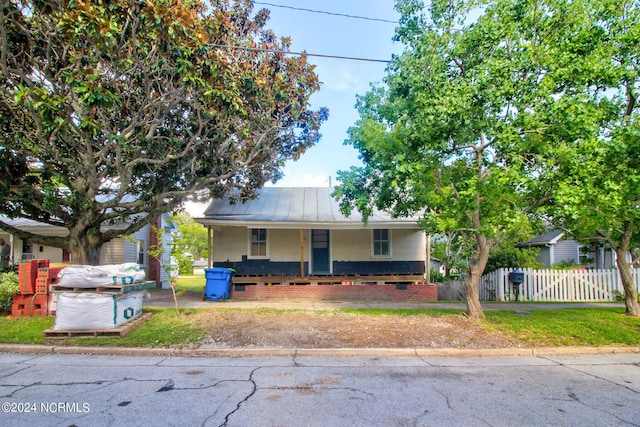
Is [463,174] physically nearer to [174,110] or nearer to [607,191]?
[607,191]

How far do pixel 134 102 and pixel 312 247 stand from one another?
840cm

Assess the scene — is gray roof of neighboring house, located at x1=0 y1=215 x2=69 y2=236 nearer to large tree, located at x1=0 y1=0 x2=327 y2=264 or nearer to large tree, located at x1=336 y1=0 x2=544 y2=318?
large tree, located at x1=0 y1=0 x2=327 y2=264

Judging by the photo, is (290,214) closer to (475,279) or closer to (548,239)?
(475,279)

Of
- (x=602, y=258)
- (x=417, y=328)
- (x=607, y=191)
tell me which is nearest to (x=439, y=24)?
(x=607, y=191)

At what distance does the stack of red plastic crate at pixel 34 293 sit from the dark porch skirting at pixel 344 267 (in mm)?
6247

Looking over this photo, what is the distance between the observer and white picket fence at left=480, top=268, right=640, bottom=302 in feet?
45.9

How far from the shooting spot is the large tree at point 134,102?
297 inches

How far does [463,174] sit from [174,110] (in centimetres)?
761

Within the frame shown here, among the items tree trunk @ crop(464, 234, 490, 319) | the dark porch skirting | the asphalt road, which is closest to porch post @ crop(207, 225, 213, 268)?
the dark porch skirting

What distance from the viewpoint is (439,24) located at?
852cm

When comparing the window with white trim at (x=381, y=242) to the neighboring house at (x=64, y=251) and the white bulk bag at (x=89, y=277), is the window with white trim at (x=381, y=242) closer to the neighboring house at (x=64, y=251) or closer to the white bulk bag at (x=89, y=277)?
the neighboring house at (x=64, y=251)

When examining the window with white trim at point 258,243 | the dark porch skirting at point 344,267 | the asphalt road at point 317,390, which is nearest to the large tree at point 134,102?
the window with white trim at point 258,243

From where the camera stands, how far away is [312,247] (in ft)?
50.9

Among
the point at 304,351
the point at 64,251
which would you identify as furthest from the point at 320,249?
the point at 64,251
